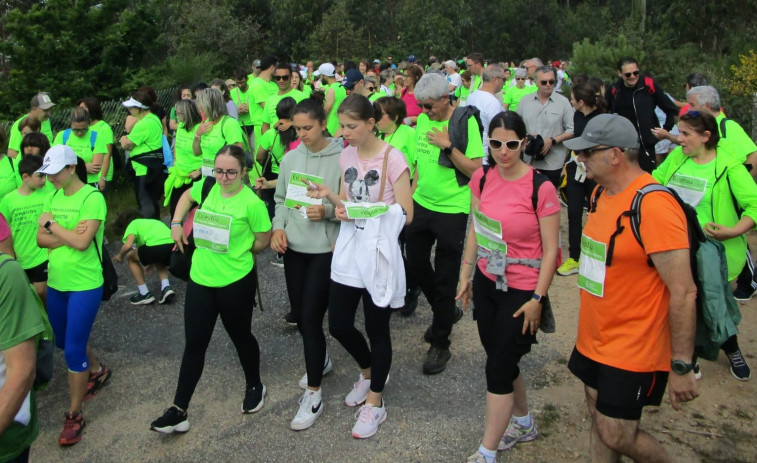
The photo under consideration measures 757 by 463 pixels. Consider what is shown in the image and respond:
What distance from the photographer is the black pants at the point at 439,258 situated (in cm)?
481

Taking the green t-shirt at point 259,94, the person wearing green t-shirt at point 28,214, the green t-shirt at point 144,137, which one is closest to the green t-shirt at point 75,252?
the person wearing green t-shirt at point 28,214

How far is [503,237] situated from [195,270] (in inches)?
78.0

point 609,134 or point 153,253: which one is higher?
point 609,134

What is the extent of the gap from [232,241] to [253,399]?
1169mm

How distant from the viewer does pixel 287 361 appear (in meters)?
5.20

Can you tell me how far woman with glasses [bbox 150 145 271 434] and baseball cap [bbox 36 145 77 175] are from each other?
3.34ft

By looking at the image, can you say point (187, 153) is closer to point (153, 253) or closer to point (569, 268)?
point (153, 253)

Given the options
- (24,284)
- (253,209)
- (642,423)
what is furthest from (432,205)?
(24,284)

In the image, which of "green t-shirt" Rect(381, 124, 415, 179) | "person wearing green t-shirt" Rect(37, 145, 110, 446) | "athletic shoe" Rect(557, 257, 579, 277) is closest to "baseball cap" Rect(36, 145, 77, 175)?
"person wearing green t-shirt" Rect(37, 145, 110, 446)

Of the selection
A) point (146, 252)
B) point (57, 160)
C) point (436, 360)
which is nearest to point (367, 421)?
point (436, 360)

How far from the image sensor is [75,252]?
172 inches

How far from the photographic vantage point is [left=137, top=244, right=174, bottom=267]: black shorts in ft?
20.9

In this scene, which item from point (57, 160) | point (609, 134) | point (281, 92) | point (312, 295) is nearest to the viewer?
point (609, 134)

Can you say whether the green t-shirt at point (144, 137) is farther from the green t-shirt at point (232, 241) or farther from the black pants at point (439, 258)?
the black pants at point (439, 258)
